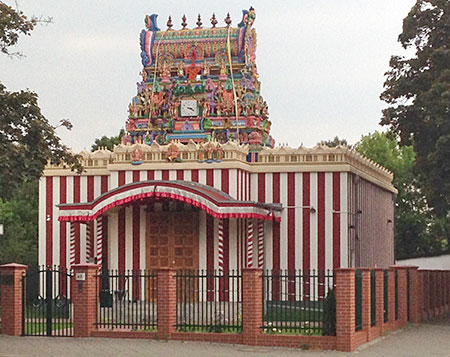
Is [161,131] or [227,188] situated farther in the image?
[161,131]

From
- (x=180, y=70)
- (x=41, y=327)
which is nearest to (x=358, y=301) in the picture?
(x=41, y=327)

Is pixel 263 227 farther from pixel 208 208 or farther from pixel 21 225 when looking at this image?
pixel 21 225

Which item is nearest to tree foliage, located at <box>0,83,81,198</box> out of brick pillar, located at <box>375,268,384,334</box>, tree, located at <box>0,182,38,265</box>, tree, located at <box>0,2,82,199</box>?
tree, located at <box>0,2,82,199</box>

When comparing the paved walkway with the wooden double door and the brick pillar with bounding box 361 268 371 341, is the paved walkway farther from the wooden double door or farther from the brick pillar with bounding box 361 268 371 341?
the wooden double door

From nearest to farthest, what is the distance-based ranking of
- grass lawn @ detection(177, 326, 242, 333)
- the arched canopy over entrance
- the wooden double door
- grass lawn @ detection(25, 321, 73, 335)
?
grass lawn @ detection(177, 326, 242, 333), grass lawn @ detection(25, 321, 73, 335), the arched canopy over entrance, the wooden double door

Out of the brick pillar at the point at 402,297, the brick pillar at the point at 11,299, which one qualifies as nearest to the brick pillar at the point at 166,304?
the brick pillar at the point at 11,299

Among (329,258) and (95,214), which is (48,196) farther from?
(329,258)

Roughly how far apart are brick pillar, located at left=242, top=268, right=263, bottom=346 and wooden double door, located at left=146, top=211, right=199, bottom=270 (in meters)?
11.9

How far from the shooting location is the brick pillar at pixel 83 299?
2647 cm

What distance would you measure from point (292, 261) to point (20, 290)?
13198 millimetres

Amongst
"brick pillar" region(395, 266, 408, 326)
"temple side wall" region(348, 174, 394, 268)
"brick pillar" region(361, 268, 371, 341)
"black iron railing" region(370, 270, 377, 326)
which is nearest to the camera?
"brick pillar" region(361, 268, 371, 341)

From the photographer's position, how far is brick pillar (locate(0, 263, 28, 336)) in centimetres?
2686

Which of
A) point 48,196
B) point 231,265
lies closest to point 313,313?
point 231,265

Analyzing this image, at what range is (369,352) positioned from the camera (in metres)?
24.9
